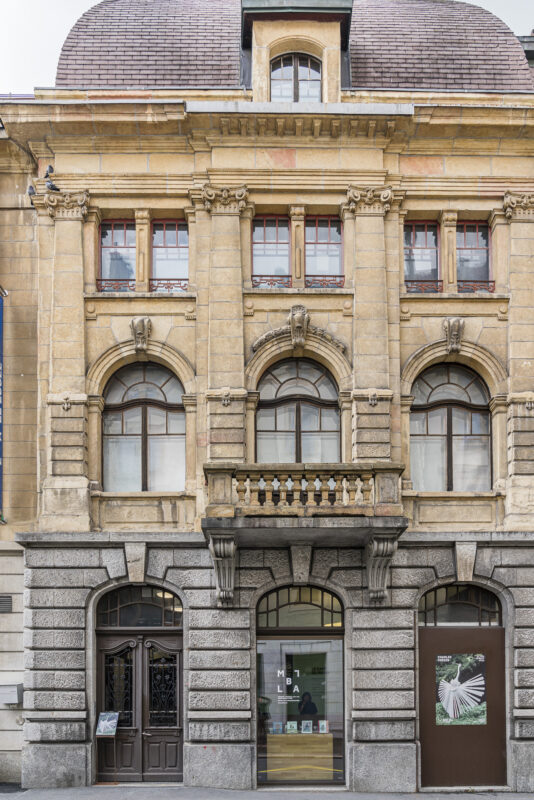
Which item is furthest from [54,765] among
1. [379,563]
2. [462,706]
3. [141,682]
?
[462,706]

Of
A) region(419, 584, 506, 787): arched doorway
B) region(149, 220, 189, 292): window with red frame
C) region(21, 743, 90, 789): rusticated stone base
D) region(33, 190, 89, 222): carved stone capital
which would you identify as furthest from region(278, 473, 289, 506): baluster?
region(33, 190, 89, 222): carved stone capital

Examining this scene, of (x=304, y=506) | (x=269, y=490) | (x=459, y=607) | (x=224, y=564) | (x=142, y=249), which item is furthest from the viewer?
(x=142, y=249)

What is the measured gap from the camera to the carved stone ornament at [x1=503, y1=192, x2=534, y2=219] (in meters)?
21.1

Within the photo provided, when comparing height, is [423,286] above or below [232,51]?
below

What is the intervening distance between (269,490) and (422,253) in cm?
659

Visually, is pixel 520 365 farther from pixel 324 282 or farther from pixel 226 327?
pixel 226 327

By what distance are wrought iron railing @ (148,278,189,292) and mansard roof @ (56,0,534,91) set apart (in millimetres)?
4269

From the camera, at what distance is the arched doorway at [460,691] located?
1986 centimetres

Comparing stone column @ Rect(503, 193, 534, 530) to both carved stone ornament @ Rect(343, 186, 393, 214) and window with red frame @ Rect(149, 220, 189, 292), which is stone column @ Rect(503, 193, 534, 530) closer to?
carved stone ornament @ Rect(343, 186, 393, 214)

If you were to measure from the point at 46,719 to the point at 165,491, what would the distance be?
16.4 feet

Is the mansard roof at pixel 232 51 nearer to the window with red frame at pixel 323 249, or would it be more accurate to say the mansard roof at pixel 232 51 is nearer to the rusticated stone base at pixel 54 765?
the window with red frame at pixel 323 249

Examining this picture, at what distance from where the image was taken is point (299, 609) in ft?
66.4

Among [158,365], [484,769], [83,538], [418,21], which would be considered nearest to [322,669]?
[484,769]

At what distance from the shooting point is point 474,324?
21.0m
